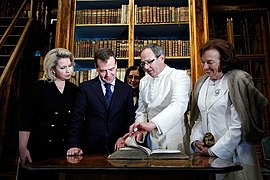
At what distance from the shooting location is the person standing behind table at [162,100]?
1852mm

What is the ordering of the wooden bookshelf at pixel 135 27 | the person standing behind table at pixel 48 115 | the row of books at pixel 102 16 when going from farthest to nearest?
the row of books at pixel 102 16 → the wooden bookshelf at pixel 135 27 → the person standing behind table at pixel 48 115

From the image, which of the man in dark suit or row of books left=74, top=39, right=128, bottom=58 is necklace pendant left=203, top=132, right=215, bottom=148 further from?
row of books left=74, top=39, right=128, bottom=58

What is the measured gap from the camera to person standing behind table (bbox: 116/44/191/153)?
1852mm

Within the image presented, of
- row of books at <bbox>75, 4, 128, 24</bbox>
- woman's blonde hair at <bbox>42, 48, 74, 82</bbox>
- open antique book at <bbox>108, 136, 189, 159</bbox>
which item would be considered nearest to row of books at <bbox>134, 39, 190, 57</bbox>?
row of books at <bbox>75, 4, 128, 24</bbox>

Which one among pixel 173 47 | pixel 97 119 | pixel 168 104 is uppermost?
pixel 173 47

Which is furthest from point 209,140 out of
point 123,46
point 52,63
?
point 123,46

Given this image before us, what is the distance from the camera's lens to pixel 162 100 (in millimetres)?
1974

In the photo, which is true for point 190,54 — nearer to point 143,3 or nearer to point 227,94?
point 143,3

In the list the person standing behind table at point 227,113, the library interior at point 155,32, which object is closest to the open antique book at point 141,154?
the person standing behind table at point 227,113

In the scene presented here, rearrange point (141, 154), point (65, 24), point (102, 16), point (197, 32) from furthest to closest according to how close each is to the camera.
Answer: point (102, 16), point (65, 24), point (197, 32), point (141, 154)

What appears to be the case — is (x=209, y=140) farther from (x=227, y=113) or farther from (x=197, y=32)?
(x=197, y=32)

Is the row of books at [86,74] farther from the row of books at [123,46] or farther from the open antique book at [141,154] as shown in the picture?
the open antique book at [141,154]

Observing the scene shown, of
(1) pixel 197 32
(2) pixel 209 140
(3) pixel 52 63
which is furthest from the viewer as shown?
(1) pixel 197 32

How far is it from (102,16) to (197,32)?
1.24 meters
